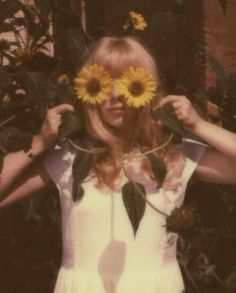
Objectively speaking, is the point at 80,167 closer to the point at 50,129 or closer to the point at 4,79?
the point at 50,129

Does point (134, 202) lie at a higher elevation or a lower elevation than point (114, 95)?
lower

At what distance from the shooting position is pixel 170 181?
1.55 meters

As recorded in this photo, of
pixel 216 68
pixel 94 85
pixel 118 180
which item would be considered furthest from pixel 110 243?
pixel 216 68

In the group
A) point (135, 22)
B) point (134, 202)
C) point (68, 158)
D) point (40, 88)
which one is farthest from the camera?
point (135, 22)

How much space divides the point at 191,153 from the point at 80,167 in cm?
32

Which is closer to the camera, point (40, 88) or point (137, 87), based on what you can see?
point (137, 87)

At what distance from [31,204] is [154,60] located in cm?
47

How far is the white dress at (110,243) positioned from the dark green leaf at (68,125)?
0.47ft

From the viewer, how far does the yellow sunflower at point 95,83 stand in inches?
53.8

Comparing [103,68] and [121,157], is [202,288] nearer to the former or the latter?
[121,157]

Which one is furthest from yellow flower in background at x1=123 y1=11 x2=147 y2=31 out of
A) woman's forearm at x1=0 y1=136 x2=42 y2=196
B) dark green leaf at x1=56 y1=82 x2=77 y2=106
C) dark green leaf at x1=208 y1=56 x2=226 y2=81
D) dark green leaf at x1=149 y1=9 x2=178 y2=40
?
woman's forearm at x1=0 y1=136 x2=42 y2=196

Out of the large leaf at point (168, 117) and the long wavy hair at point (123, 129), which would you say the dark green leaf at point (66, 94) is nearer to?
the long wavy hair at point (123, 129)

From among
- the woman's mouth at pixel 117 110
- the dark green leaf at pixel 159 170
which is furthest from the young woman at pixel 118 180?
the dark green leaf at pixel 159 170

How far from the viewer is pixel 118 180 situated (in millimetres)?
1538
